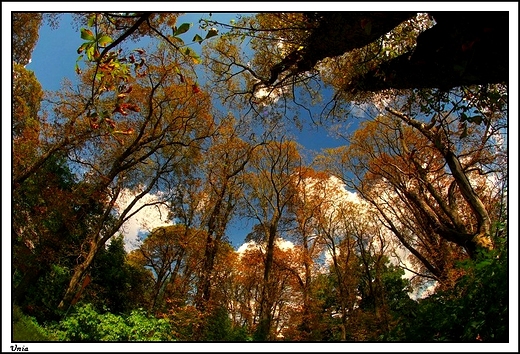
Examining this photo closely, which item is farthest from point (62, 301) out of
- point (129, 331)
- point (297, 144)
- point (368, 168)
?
point (368, 168)

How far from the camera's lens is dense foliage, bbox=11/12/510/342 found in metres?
5.63

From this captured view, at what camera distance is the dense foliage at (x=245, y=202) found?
5.63m

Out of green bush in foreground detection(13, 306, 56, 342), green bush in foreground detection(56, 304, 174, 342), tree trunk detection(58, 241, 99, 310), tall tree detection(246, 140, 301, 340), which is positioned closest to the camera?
green bush in foreground detection(13, 306, 56, 342)

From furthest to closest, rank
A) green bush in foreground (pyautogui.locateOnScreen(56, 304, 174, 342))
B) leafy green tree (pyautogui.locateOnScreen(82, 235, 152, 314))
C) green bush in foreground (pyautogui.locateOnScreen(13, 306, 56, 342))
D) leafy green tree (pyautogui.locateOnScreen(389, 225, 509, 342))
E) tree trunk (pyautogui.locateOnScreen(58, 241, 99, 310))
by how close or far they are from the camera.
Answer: leafy green tree (pyautogui.locateOnScreen(82, 235, 152, 314))
tree trunk (pyautogui.locateOnScreen(58, 241, 99, 310))
green bush in foreground (pyautogui.locateOnScreen(56, 304, 174, 342))
green bush in foreground (pyautogui.locateOnScreen(13, 306, 56, 342))
leafy green tree (pyautogui.locateOnScreen(389, 225, 509, 342))

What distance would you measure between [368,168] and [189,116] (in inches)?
288

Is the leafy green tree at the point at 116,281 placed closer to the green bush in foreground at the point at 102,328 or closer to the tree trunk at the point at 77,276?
the tree trunk at the point at 77,276

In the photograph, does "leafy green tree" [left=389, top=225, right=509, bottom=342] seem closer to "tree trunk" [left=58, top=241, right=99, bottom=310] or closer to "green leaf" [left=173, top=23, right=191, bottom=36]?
"green leaf" [left=173, top=23, right=191, bottom=36]

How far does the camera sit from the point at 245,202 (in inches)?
586

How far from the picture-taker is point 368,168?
1374 centimetres

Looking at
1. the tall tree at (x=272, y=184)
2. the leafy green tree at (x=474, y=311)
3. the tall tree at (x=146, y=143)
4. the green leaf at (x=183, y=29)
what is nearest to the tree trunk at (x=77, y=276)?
the tall tree at (x=146, y=143)

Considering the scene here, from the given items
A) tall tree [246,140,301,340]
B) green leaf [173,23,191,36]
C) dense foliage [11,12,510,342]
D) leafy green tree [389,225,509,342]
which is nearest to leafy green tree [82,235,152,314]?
dense foliage [11,12,510,342]

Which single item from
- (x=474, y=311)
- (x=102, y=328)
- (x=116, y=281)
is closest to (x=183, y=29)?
(x=474, y=311)

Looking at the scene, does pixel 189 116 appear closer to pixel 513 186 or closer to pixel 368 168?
pixel 368 168

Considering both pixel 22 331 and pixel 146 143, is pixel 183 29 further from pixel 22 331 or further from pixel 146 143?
pixel 146 143
